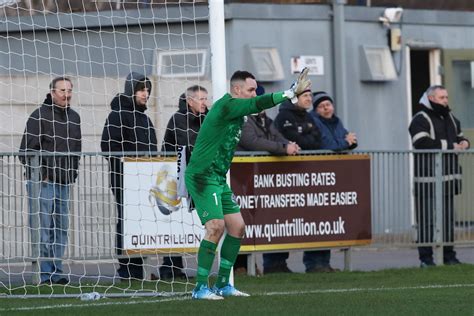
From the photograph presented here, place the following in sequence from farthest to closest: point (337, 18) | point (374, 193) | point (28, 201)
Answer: point (337, 18) → point (374, 193) → point (28, 201)

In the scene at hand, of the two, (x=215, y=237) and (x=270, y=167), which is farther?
(x=270, y=167)

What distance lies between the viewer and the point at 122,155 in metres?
15.3

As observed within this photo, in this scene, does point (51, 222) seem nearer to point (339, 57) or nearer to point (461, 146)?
point (461, 146)

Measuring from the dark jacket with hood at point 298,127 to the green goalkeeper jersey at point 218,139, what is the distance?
376 cm

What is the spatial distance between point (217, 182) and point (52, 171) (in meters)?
2.68

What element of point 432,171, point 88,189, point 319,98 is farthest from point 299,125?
point 88,189

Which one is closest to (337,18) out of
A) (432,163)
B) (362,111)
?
(362,111)

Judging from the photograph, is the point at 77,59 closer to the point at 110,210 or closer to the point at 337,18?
the point at 110,210

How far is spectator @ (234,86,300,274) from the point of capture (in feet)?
53.5

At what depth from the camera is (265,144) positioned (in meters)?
16.3

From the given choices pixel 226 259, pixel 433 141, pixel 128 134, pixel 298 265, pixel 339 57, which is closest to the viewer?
pixel 226 259

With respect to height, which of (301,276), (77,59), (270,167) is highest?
(77,59)

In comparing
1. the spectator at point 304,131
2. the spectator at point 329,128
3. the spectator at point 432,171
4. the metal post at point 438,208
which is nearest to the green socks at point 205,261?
the spectator at point 304,131

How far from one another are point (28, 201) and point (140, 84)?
165cm
